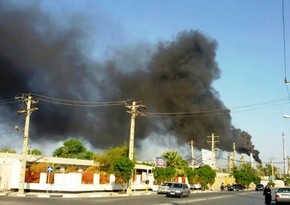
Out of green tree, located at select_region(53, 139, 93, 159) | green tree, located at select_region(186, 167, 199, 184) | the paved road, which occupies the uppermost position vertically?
green tree, located at select_region(53, 139, 93, 159)

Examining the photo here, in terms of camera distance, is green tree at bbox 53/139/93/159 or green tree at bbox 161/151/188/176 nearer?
green tree at bbox 161/151/188/176

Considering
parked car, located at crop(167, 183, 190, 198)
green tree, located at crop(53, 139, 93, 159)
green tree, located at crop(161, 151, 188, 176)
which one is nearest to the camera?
parked car, located at crop(167, 183, 190, 198)

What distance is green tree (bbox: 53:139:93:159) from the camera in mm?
102062

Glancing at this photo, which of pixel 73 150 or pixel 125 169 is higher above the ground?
pixel 73 150

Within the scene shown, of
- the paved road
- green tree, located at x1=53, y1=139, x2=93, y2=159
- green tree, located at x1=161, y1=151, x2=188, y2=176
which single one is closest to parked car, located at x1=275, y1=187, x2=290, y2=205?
the paved road

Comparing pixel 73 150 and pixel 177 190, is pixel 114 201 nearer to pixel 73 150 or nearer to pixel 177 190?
pixel 177 190

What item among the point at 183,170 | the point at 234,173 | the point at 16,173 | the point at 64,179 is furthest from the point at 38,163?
the point at 234,173

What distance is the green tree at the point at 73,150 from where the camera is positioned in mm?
102062

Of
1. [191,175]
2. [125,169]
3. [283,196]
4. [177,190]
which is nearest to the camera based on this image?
[283,196]

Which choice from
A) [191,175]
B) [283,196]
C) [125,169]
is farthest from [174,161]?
[283,196]

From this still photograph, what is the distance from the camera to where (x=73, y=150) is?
104 metres

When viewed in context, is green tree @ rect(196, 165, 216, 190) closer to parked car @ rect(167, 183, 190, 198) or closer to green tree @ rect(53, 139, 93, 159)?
parked car @ rect(167, 183, 190, 198)

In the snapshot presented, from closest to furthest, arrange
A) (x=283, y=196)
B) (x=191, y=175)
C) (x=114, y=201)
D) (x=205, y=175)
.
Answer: (x=114, y=201) → (x=283, y=196) → (x=191, y=175) → (x=205, y=175)

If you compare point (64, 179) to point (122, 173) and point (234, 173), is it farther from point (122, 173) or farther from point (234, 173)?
point (234, 173)
